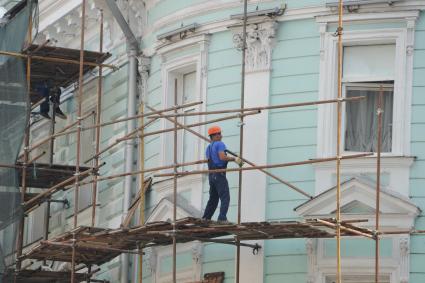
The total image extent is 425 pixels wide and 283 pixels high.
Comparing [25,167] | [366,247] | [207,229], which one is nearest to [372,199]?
[366,247]

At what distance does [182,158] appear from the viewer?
37188mm

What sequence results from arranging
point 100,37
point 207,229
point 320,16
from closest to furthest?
point 207,229
point 320,16
point 100,37

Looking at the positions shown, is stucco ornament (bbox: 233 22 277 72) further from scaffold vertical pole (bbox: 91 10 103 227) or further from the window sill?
scaffold vertical pole (bbox: 91 10 103 227)

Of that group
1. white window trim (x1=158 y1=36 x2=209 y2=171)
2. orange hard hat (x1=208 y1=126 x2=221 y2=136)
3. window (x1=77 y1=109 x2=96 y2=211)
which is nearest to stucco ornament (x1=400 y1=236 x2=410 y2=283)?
orange hard hat (x1=208 y1=126 x2=221 y2=136)

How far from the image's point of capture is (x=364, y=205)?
34125 millimetres

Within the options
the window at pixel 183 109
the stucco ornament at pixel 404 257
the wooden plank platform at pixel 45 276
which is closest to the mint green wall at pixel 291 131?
the stucco ornament at pixel 404 257

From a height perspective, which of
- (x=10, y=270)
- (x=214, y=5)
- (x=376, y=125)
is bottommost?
(x=10, y=270)

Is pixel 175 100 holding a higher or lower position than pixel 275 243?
higher

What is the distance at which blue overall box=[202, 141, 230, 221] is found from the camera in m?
33.9

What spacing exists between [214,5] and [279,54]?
1679mm

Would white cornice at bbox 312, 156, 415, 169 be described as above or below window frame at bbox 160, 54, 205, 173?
below

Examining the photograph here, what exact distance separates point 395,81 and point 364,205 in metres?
2.25

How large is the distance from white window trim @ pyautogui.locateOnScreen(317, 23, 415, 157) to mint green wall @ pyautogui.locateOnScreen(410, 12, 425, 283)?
102 mm

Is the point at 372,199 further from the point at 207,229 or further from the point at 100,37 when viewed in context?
the point at 100,37
